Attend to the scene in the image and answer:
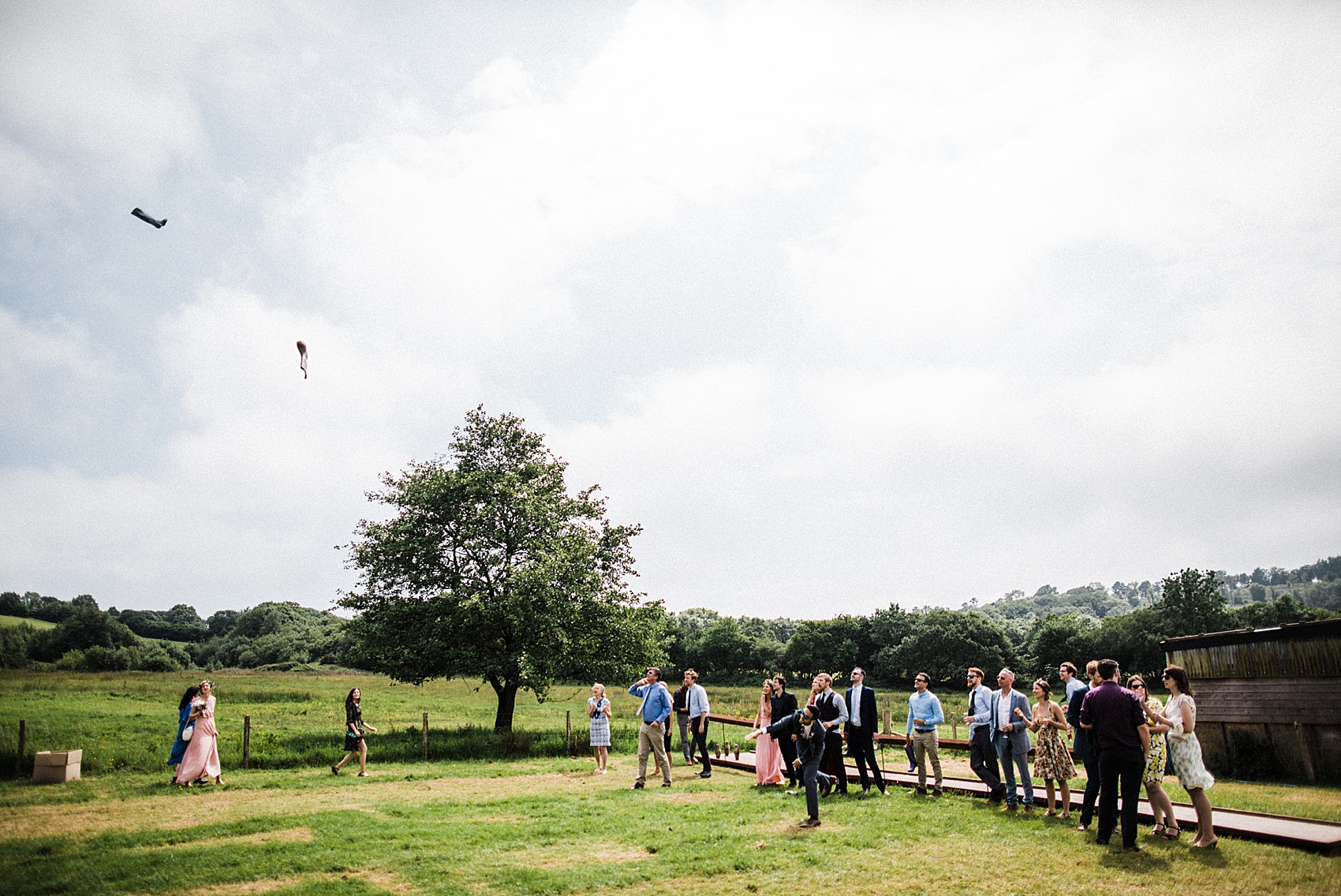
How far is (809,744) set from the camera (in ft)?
37.0

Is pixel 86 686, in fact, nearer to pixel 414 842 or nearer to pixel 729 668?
pixel 414 842

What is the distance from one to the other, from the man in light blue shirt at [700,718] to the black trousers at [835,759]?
3.34m

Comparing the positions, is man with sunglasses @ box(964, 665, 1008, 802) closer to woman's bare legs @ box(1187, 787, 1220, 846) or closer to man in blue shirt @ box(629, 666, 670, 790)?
woman's bare legs @ box(1187, 787, 1220, 846)

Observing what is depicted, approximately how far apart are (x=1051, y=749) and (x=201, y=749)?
16180mm

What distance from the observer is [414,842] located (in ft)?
32.6

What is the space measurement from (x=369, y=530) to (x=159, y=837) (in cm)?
1801

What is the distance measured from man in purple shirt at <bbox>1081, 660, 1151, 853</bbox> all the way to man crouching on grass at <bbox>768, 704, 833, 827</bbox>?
3.60 m

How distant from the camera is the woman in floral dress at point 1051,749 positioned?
35.7ft

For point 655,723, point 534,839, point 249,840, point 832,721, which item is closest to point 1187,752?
point 832,721

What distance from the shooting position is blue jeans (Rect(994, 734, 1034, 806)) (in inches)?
443

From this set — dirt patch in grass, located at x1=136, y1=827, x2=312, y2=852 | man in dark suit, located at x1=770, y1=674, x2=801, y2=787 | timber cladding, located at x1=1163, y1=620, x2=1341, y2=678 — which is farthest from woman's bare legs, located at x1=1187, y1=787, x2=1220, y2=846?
timber cladding, located at x1=1163, y1=620, x2=1341, y2=678

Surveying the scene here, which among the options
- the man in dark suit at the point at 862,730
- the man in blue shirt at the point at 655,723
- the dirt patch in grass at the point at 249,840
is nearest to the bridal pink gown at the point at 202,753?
the dirt patch in grass at the point at 249,840

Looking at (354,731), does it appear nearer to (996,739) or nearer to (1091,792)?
(996,739)

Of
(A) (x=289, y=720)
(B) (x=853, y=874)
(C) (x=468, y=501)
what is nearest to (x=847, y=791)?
(B) (x=853, y=874)
